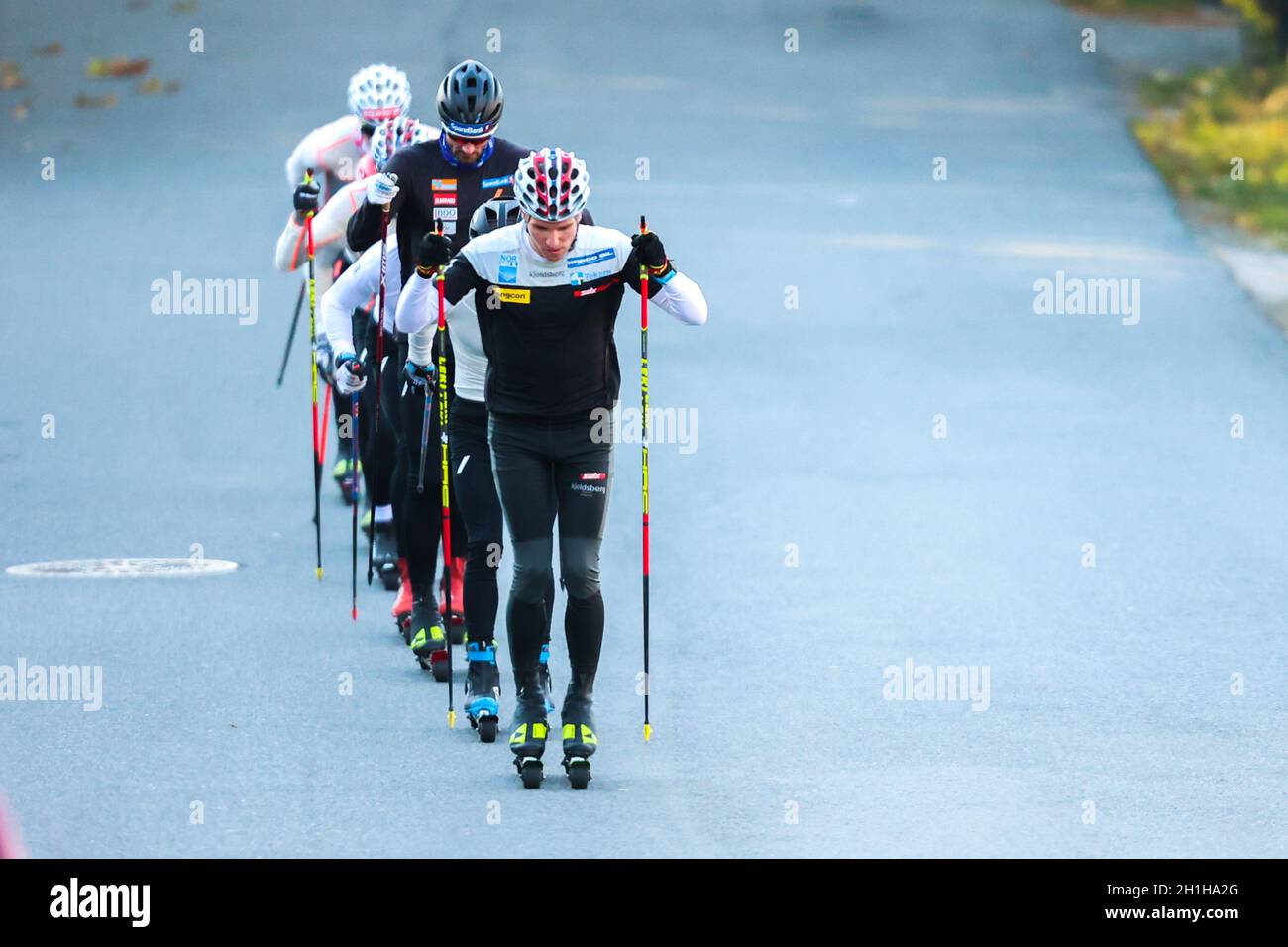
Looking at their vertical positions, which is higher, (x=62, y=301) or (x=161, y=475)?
(x=161, y=475)

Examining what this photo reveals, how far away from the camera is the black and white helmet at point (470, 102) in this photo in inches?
388

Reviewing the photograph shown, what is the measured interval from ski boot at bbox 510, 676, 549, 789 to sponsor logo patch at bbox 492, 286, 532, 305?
54.5 inches

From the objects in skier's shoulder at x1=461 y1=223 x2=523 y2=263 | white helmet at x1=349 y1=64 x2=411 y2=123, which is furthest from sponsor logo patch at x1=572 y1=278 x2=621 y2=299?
white helmet at x1=349 y1=64 x2=411 y2=123

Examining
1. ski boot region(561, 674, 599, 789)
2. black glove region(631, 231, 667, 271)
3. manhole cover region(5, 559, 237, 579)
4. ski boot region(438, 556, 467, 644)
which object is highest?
black glove region(631, 231, 667, 271)

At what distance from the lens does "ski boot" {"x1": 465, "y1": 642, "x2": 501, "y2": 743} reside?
9516mm

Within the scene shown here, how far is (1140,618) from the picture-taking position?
1173 centimetres

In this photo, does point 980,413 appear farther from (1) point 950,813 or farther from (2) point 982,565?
(1) point 950,813

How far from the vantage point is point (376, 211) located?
1024 cm

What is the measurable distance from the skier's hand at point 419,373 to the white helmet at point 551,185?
5.57 feet

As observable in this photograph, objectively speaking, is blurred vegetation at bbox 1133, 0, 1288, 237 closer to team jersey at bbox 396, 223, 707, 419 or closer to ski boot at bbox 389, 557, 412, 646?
ski boot at bbox 389, 557, 412, 646

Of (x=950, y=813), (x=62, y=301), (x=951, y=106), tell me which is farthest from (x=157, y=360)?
(x=951, y=106)

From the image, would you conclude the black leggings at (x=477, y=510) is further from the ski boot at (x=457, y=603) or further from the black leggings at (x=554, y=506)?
the ski boot at (x=457, y=603)

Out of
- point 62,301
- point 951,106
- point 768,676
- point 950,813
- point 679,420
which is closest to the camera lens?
point 950,813

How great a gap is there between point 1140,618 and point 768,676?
6.86ft
